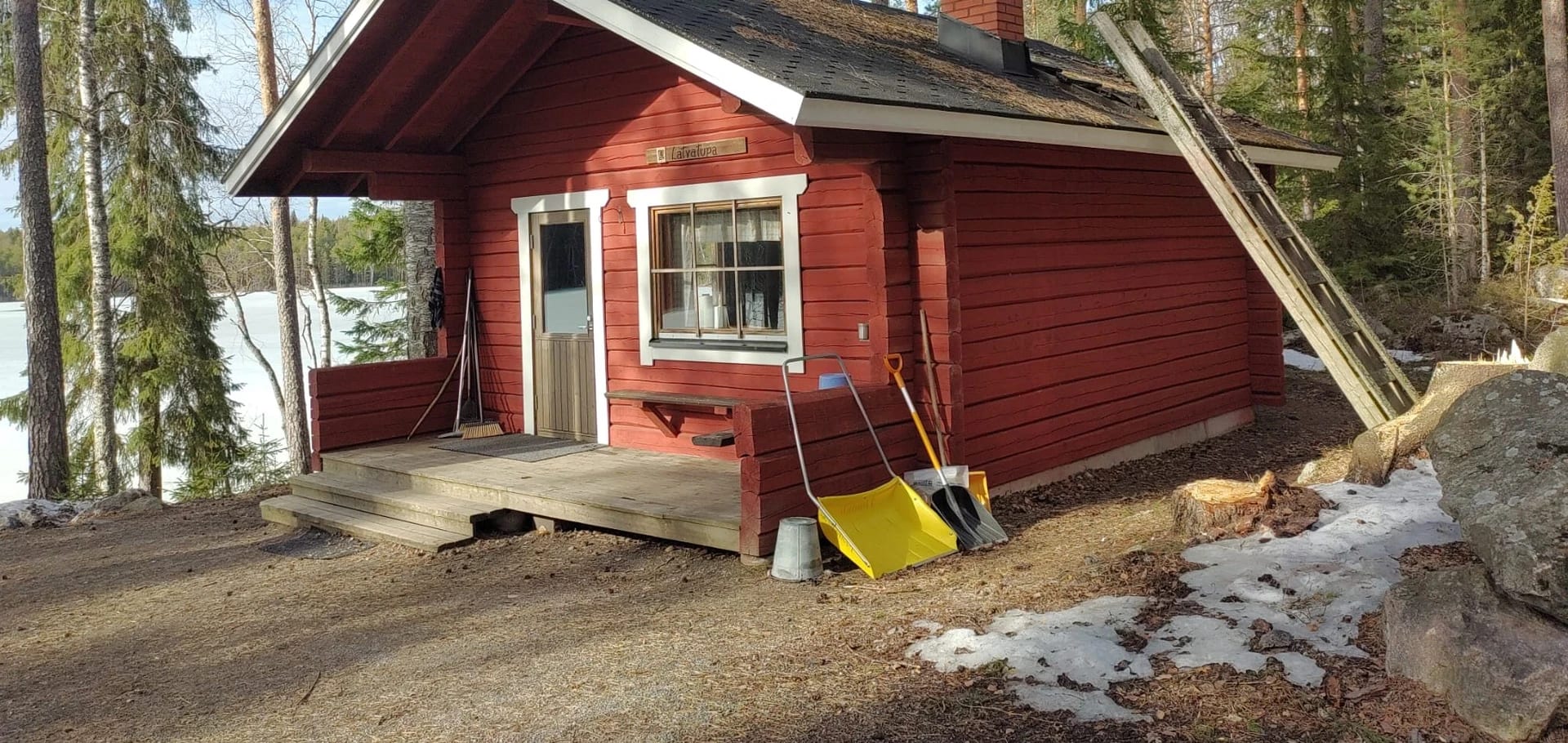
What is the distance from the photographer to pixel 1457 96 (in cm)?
2055

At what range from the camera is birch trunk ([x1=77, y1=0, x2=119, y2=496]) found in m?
13.8

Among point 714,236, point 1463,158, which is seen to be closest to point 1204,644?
point 714,236

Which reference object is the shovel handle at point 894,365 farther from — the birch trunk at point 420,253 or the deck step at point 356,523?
the birch trunk at point 420,253

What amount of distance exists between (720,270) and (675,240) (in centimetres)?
52

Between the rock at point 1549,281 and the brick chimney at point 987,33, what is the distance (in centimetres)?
996

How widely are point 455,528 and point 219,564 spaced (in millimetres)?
1615

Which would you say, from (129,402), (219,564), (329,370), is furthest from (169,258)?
(219,564)

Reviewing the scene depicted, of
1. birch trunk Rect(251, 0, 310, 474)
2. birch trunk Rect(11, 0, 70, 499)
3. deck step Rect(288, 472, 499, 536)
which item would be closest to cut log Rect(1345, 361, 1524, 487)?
deck step Rect(288, 472, 499, 536)

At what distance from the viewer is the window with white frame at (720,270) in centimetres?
771

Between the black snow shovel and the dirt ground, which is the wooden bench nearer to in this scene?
the dirt ground

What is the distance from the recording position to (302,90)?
8.20 m

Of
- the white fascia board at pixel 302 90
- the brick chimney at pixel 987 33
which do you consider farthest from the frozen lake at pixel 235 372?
the brick chimney at pixel 987 33

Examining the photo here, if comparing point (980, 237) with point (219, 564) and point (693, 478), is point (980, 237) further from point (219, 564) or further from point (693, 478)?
point (219, 564)

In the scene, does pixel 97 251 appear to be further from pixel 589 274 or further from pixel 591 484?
pixel 591 484
